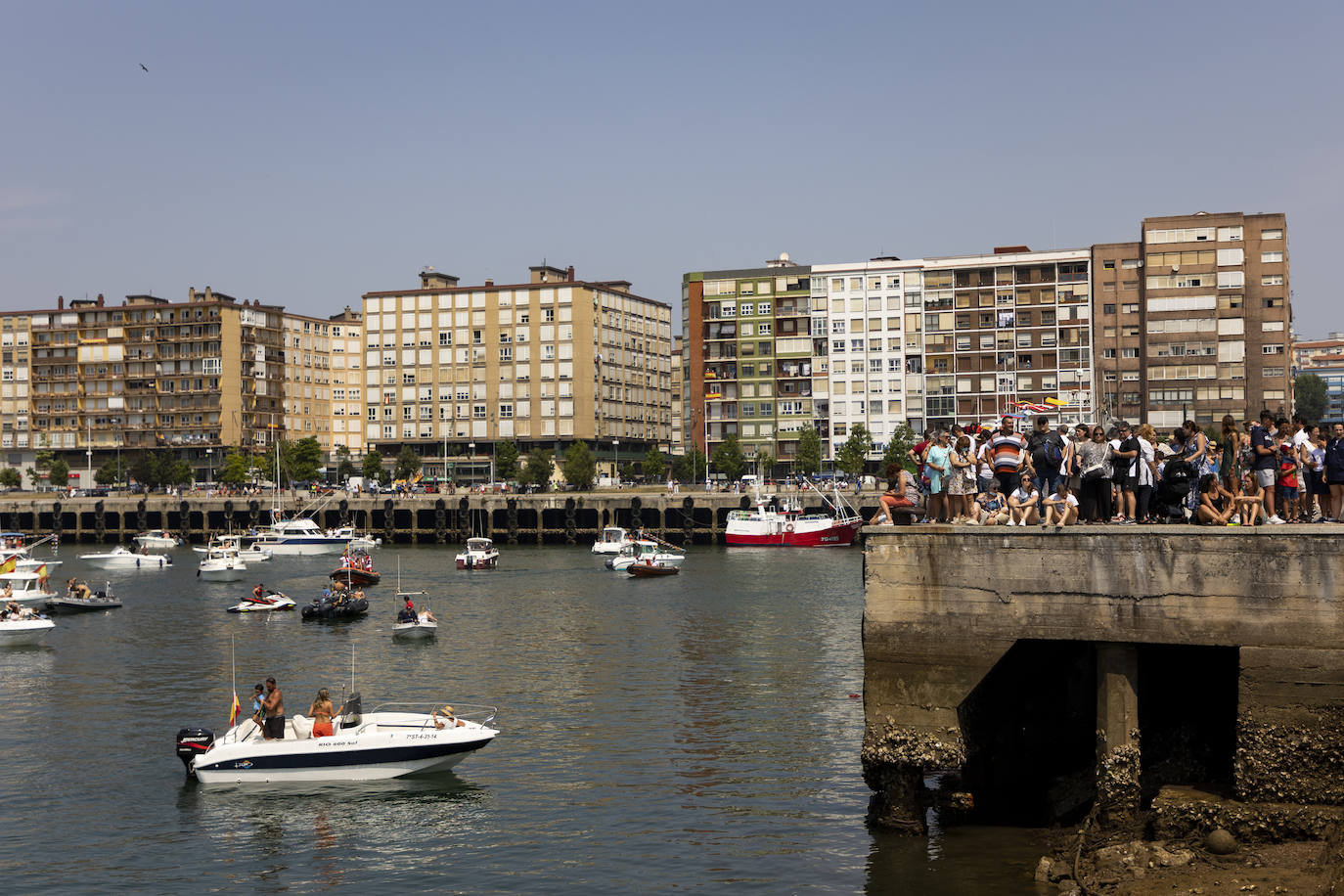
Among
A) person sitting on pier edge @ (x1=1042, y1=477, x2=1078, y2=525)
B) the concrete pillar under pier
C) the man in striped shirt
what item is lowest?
the concrete pillar under pier

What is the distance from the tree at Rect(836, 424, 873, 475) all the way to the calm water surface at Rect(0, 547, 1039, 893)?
9091cm

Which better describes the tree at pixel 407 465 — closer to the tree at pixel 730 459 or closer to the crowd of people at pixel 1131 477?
the tree at pixel 730 459

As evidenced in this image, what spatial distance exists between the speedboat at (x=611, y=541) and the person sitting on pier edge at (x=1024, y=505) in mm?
84775

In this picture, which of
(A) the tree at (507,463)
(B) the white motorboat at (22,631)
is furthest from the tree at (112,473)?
(B) the white motorboat at (22,631)

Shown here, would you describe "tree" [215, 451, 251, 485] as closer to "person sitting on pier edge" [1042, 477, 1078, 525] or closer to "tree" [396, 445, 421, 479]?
"tree" [396, 445, 421, 479]

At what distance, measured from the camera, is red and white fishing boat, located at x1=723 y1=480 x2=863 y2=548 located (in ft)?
404

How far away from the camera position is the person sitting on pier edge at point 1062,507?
2212cm

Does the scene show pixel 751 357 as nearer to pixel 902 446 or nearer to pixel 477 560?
pixel 902 446

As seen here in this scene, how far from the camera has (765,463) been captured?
6865 inches

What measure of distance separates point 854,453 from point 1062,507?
135774mm

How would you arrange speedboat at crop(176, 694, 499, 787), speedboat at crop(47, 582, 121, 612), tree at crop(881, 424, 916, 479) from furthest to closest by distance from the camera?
tree at crop(881, 424, 916, 479), speedboat at crop(47, 582, 121, 612), speedboat at crop(176, 694, 499, 787)

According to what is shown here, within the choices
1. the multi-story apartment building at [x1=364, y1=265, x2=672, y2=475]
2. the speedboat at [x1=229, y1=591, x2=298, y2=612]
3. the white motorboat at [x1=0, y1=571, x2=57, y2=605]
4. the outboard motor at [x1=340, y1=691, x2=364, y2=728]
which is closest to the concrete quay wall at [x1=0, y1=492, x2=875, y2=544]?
the multi-story apartment building at [x1=364, y1=265, x2=672, y2=475]

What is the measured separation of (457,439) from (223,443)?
39.5 metres

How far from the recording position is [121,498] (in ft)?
517
